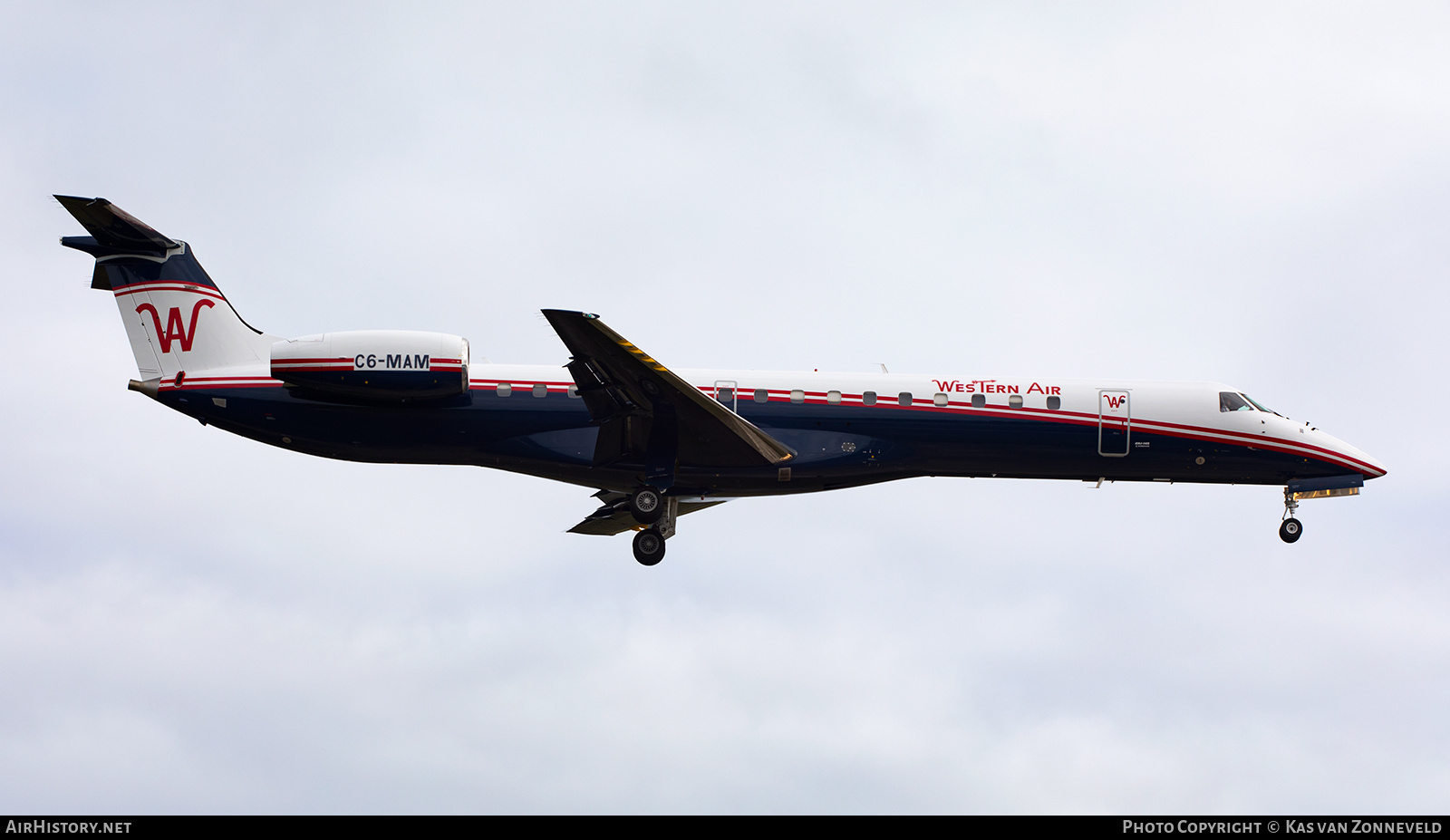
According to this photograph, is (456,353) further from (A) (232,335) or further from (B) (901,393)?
(B) (901,393)

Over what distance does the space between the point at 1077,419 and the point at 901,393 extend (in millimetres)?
3247

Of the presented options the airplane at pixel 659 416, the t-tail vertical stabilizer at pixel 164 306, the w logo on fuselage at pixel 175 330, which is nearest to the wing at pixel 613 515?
the airplane at pixel 659 416

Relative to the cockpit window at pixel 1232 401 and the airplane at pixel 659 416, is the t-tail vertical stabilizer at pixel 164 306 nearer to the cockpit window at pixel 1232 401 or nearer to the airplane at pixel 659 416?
the airplane at pixel 659 416

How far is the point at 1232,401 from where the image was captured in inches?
1008

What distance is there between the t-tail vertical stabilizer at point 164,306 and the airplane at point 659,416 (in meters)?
0.03

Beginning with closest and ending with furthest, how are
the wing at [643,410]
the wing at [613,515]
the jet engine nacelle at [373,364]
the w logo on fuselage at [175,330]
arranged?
the wing at [643,410] → the jet engine nacelle at [373,364] → the w logo on fuselage at [175,330] → the wing at [613,515]

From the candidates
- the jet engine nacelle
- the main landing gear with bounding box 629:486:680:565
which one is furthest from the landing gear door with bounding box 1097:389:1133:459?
the jet engine nacelle

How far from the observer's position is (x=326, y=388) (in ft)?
77.6

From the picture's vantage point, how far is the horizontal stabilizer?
24766 millimetres

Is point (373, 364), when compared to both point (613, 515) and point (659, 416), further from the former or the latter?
point (613, 515)

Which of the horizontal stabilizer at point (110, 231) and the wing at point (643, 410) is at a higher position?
the horizontal stabilizer at point (110, 231)

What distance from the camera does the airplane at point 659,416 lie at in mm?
23672

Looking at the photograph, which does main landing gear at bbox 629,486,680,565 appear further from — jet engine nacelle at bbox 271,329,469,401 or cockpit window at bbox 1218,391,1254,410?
cockpit window at bbox 1218,391,1254,410
